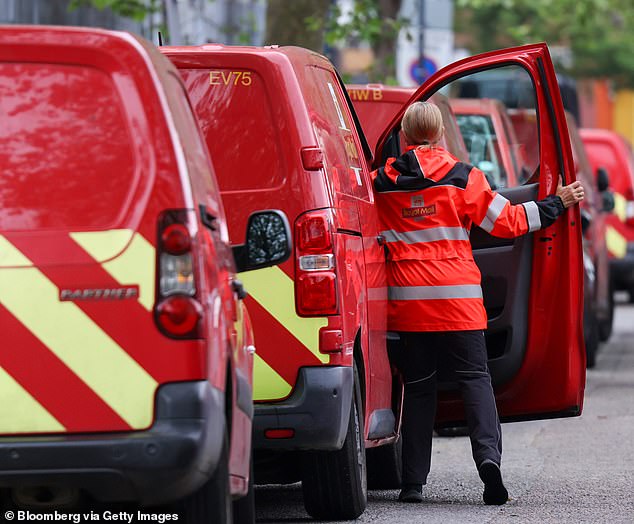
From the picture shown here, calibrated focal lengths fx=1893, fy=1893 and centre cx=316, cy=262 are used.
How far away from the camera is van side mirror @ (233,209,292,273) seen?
603cm

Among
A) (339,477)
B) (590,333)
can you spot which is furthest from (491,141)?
(339,477)

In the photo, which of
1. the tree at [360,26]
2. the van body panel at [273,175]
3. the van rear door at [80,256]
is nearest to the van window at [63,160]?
the van rear door at [80,256]

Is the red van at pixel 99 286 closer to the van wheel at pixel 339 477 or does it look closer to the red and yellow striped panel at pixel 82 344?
the red and yellow striped panel at pixel 82 344

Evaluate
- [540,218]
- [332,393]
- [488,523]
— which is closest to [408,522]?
[488,523]

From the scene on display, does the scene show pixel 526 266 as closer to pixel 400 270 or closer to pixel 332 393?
pixel 400 270

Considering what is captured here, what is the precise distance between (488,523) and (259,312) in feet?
4.33

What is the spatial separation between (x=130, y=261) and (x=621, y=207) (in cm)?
1645

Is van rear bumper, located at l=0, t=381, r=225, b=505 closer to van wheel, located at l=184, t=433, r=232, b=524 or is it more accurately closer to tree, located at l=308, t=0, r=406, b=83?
van wheel, located at l=184, t=433, r=232, b=524

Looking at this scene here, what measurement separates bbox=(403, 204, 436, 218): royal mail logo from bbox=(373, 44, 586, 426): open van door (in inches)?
22.1

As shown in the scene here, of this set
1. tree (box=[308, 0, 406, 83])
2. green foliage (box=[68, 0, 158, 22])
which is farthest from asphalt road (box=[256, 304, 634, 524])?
green foliage (box=[68, 0, 158, 22])

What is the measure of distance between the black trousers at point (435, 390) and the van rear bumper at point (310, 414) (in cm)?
122

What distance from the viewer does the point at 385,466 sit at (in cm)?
892

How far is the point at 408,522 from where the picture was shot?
7.70 m

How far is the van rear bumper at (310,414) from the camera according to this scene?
706 centimetres
